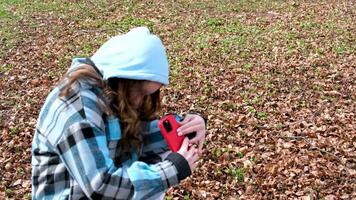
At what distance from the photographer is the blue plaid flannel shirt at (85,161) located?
233 cm

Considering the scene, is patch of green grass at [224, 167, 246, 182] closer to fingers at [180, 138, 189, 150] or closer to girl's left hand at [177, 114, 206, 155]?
girl's left hand at [177, 114, 206, 155]

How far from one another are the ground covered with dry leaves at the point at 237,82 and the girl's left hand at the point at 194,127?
2.10 m

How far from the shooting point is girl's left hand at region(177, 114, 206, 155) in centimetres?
292

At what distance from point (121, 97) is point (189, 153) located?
519mm

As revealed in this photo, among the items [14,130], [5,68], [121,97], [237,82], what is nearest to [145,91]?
Result: [121,97]

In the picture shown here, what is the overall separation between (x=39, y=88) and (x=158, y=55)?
700 cm

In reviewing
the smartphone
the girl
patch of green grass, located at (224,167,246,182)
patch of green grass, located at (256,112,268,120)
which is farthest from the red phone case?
patch of green grass, located at (256,112,268,120)

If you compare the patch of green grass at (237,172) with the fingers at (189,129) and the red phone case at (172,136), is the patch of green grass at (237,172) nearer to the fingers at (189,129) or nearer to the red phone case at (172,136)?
the fingers at (189,129)

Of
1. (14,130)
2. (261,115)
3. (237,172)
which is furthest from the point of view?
(14,130)

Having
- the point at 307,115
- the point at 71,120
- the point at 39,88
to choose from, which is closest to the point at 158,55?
the point at 71,120

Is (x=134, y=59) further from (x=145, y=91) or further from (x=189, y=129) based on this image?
(x=189, y=129)

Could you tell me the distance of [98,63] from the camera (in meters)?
2.54

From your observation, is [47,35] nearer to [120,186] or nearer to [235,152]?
[235,152]

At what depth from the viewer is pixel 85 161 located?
232cm
